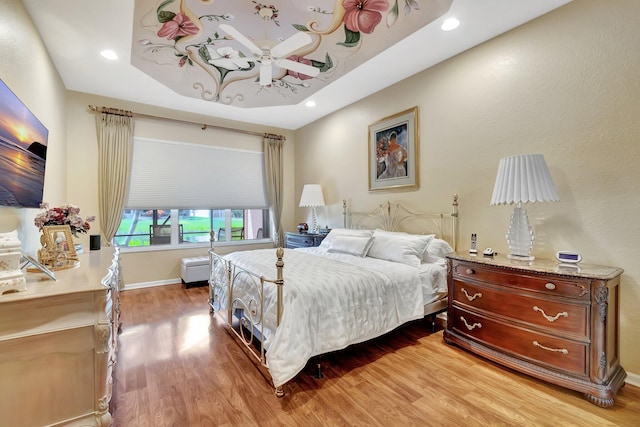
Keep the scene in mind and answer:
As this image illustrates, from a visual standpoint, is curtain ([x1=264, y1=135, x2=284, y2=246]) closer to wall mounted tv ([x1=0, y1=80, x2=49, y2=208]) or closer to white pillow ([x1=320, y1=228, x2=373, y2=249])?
white pillow ([x1=320, y1=228, x2=373, y2=249])

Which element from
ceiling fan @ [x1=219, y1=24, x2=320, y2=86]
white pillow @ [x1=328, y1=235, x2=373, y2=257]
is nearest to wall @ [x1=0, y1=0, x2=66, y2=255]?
ceiling fan @ [x1=219, y1=24, x2=320, y2=86]

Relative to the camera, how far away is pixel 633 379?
2062 millimetres

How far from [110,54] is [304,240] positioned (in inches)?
135

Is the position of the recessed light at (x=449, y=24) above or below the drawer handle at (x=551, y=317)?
above

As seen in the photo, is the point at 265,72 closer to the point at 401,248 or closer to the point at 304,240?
the point at 401,248

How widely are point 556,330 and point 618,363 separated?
0.62 meters

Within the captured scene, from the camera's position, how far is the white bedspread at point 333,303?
194 cm

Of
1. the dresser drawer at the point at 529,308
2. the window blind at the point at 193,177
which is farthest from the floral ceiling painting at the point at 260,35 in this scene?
the dresser drawer at the point at 529,308

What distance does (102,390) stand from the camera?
57.4 inches

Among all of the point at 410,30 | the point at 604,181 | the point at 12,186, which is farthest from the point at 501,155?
the point at 12,186

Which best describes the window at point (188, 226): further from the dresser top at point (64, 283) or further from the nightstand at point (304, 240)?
the dresser top at point (64, 283)

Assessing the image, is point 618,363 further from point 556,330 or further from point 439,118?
point 439,118

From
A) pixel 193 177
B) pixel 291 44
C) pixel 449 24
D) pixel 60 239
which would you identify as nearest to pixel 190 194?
pixel 193 177

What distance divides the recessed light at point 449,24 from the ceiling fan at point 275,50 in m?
1.24
